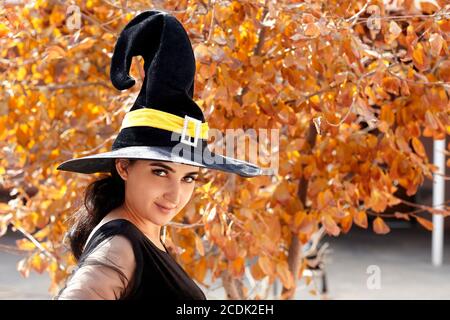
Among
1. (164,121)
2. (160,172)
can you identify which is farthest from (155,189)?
(164,121)

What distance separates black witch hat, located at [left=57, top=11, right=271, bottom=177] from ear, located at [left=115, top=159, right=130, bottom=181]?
0.02 meters

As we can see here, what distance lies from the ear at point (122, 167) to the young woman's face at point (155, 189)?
0.06 feet

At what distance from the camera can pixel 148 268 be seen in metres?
1.71

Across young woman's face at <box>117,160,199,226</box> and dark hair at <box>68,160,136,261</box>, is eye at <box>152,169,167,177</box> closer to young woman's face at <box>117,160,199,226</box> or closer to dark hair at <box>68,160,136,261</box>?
young woman's face at <box>117,160,199,226</box>

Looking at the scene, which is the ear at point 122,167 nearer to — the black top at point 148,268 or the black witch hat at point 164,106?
the black witch hat at point 164,106

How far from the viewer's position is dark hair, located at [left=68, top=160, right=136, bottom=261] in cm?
192

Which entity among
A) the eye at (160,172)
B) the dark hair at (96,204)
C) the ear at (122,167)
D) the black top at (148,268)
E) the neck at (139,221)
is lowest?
the black top at (148,268)

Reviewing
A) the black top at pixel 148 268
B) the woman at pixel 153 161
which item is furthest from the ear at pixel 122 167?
the black top at pixel 148 268

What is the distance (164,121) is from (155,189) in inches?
5.8

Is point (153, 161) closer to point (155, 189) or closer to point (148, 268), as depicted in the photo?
point (155, 189)

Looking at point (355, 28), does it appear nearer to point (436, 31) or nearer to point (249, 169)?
point (436, 31)

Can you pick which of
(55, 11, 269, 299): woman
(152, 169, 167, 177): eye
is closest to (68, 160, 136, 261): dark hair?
(55, 11, 269, 299): woman

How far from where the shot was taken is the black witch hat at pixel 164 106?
179 cm

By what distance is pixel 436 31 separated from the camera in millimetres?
2576
